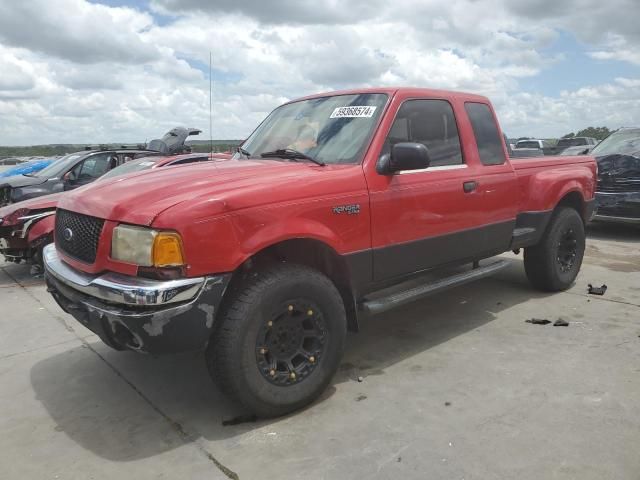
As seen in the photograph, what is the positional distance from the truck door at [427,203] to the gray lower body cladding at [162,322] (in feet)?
4.12

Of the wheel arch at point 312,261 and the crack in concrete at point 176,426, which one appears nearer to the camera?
the crack in concrete at point 176,426

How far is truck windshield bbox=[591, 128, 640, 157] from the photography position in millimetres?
9242

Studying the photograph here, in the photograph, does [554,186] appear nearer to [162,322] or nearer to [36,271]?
[162,322]

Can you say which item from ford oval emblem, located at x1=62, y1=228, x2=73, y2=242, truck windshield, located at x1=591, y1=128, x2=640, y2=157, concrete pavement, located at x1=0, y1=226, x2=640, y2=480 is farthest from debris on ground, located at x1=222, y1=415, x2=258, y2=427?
truck windshield, located at x1=591, y1=128, x2=640, y2=157

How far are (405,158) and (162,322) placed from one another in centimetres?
182

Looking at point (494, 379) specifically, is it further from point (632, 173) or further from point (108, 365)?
point (632, 173)

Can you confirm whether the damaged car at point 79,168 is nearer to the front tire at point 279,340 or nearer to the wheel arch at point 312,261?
the wheel arch at point 312,261

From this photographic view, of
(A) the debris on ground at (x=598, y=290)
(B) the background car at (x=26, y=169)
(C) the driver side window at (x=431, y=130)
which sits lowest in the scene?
(A) the debris on ground at (x=598, y=290)

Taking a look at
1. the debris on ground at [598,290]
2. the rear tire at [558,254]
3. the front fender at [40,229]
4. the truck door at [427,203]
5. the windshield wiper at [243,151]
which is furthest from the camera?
the front fender at [40,229]

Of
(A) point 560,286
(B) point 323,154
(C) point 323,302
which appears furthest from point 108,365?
(A) point 560,286

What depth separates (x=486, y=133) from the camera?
462cm

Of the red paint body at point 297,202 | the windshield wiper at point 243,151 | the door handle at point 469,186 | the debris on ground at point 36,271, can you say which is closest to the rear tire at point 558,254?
the red paint body at point 297,202

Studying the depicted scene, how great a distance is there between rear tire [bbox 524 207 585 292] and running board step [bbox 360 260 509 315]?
656mm

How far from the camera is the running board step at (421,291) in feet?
11.8
